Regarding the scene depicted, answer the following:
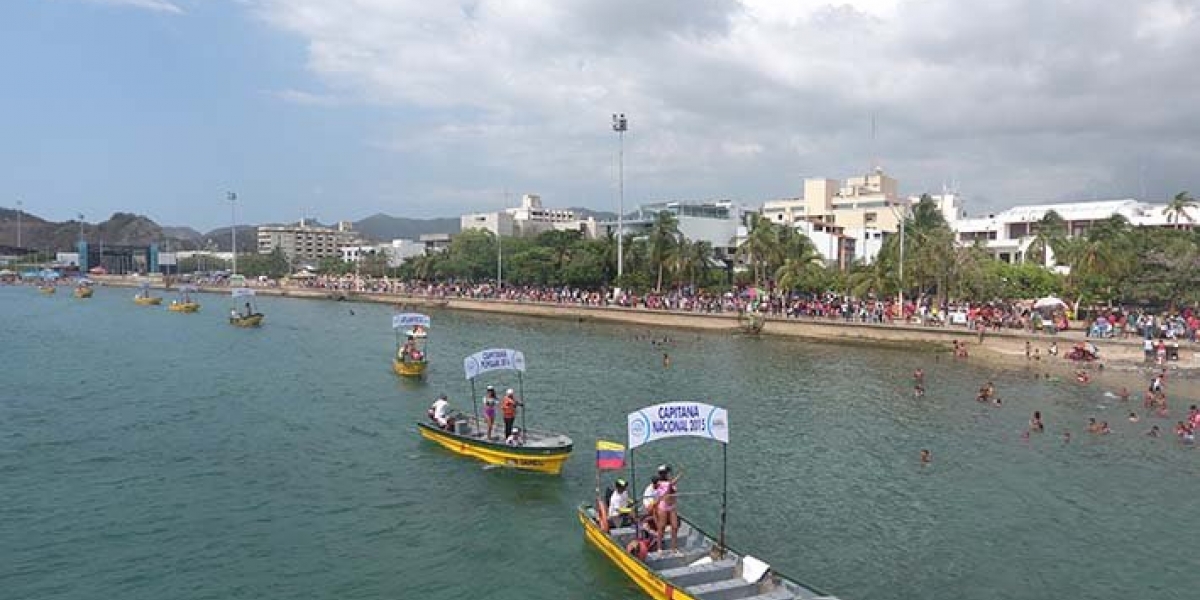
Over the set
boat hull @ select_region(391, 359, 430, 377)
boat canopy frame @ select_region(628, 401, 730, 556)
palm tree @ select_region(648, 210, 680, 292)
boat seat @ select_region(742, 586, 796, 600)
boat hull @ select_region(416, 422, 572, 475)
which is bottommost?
boat seat @ select_region(742, 586, 796, 600)

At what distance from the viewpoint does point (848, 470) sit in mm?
28359

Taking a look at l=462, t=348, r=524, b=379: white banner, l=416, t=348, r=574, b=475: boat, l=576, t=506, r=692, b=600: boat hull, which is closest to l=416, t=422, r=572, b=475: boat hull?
l=416, t=348, r=574, b=475: boat

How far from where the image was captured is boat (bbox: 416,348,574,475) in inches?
1030

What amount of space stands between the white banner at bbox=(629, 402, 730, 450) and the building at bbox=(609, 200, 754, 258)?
90.8m

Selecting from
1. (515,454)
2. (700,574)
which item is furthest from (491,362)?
(700,574)

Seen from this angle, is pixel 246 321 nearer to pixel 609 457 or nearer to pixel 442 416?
pixel 442 416

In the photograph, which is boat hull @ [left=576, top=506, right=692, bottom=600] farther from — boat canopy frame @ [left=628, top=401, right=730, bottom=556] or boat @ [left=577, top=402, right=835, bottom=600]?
boat canopy frame @ [left=628, top=401, right=730, bottom=556]

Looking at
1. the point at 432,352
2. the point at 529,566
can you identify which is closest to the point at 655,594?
the point at 529,566

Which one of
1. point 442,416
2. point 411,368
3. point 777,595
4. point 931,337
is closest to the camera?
point 777,595

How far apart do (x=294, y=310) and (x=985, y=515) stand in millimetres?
98743

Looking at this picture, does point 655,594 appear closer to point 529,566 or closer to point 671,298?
point 529,566

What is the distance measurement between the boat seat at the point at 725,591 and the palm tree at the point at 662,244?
76346 mm

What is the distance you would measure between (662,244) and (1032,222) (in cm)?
5235

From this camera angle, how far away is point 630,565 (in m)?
18.3
